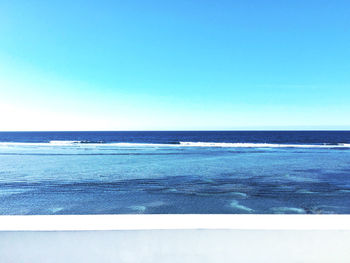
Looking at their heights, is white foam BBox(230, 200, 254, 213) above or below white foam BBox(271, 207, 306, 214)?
below

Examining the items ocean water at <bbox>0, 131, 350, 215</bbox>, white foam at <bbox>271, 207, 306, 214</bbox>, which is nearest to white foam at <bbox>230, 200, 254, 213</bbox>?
ocean water at <bbox>0, 131, 350, 215</bbox>

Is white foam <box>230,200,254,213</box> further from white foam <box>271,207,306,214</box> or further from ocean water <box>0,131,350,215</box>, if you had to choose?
white foam <box>271,207,306,214</box>

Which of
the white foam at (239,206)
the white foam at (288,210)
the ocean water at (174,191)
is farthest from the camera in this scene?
the ocean water at (174,191)

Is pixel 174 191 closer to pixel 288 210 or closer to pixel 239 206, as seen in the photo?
pixel 239 206

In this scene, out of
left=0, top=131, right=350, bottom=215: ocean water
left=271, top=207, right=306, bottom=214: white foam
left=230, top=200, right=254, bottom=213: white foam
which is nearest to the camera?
left=271, top=207, right=306, bottom=214: white foam

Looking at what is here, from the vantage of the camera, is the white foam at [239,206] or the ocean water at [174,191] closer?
the white foam at [239,206]

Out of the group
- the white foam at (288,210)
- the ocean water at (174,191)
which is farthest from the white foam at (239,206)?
the white foam at (288,210)

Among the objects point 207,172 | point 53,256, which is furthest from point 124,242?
point 207,172

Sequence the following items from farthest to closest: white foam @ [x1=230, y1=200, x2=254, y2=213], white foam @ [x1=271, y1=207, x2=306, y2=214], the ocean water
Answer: the ocean water, white foam @ [x1=230, y1=200, x2=254, y2=213], white foam @ [x1=271, y1=207, x2=306, y2=214]

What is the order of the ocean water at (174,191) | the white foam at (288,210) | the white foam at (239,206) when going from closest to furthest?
the white foam at (288,210) → the white foam at (239,206) → the ocean water at (174,191)

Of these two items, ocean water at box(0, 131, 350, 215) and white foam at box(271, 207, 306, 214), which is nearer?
white foam at box(271, 207, 306, 214)

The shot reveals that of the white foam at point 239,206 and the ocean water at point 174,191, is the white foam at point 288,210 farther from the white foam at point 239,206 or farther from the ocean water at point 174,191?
the white foam at point 239,206

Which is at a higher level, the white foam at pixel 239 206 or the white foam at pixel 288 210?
the white foam at pixel 288 210

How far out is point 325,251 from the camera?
113cm
